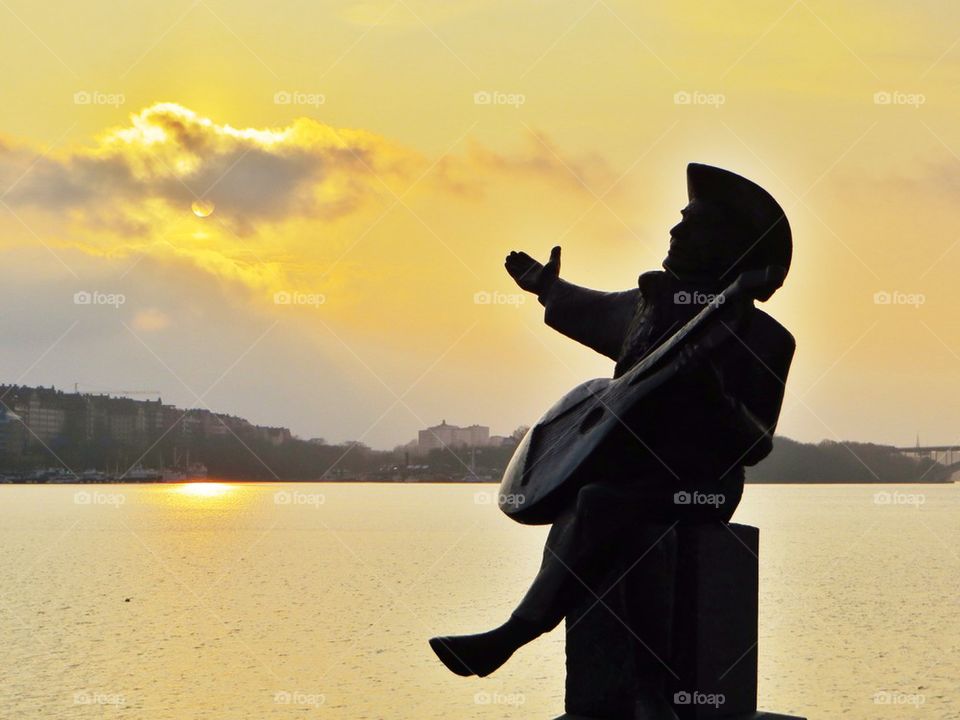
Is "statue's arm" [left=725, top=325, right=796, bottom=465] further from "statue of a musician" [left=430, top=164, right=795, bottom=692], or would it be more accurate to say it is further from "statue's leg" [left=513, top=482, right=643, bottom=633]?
"statue's leg" [left=513, top=482, right=643, bottom=633]

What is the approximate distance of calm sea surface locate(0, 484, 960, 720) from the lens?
19781 mm

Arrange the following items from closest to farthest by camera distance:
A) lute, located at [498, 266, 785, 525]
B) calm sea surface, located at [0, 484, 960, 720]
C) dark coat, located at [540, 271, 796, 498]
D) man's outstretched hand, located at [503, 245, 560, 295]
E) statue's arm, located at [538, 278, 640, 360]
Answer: lute, located at [498, 266, 785, 525] → dark coat, located at [540, 271, 796, 498] → statue's arm, located at [538, 278, 640, 360] → man's outstretched hand, located at [503, 245, 560, 295] → calm sea surface, located at [0, 484, 960, 720]

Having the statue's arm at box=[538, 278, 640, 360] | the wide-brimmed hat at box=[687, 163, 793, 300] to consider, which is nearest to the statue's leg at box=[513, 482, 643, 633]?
the statue's arm at box=[538, 278, 640, 360]

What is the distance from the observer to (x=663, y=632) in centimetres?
660

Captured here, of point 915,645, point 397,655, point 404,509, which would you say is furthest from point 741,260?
point 404,509

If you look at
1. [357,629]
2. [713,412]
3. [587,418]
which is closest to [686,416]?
[713,412]

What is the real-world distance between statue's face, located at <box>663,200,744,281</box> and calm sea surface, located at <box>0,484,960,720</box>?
11883 mm

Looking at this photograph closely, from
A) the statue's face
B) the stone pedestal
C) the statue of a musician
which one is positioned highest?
the statue's face

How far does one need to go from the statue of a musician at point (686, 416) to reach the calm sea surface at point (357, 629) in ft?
38.7

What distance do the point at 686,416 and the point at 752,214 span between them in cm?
101

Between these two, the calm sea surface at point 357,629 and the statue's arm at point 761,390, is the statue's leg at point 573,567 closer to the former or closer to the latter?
the statue's arm at point 761,390

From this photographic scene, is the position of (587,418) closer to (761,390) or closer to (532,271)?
(761,390)

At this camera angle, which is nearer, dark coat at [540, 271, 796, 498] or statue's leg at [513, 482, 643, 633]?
statue's leg at [513, 482, 643, 633]

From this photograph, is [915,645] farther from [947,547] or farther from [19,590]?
[947,547]
